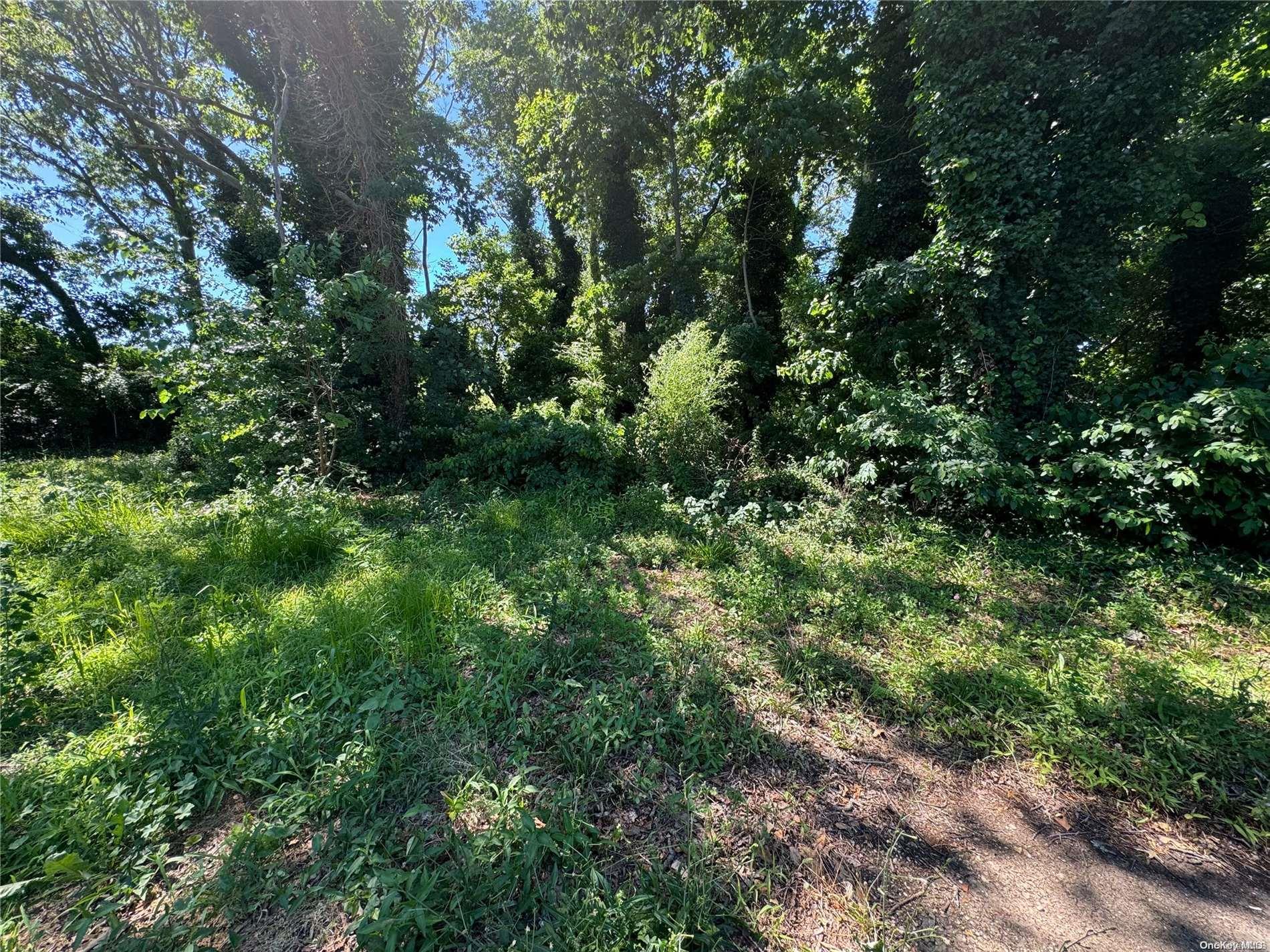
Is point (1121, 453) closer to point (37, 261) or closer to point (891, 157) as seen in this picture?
point (891, 157)

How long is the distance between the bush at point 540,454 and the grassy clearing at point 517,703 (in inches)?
88.9

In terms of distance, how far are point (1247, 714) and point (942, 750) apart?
1.59 meters

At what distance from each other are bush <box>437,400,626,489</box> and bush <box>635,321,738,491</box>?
565mm

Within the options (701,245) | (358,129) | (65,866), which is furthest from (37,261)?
(65,866)

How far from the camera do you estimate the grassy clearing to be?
5.16ft

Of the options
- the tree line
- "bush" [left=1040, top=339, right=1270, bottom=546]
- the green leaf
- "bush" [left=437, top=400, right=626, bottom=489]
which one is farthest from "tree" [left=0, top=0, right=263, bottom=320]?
"bush" [left=1040, top=339, right=1270, bottom=546]

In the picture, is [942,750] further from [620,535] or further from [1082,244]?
[1082,244]

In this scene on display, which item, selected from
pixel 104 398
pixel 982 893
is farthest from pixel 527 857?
pixel 104 398

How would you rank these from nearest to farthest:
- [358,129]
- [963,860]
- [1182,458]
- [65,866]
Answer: [65,866] < [963,860] < [1182,458] < [358,129]

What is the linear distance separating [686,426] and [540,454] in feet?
7.45

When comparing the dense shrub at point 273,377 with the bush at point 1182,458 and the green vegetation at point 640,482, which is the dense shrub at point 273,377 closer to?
the green vegetation at point 640,482

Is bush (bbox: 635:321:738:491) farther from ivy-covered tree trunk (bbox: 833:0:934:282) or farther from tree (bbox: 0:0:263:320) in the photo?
tree (bbox: 0:0:263:320)

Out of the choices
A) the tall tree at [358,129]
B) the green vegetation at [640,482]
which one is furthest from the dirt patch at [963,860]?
the tall tree at [358,129]

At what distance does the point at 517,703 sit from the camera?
96.6 inches
